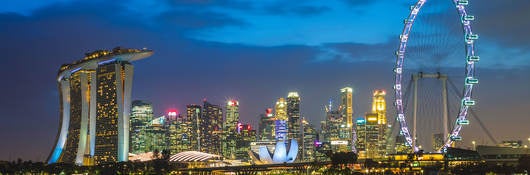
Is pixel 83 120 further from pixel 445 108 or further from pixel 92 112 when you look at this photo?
pixel 445 108

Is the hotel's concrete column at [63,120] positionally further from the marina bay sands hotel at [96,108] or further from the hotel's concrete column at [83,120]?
the hotel's concrete column at [83,120]

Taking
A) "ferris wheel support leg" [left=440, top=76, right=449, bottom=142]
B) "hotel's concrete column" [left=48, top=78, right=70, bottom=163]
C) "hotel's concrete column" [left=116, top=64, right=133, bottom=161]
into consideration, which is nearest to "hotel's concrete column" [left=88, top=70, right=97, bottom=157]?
"hotel's concrete column" [left=48, top=78, right=70, bottom=163]

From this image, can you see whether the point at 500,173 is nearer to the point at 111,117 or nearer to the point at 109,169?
the point at 109,169

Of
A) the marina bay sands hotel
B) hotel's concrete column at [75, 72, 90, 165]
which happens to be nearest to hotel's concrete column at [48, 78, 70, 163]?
the marina bay sands hotel

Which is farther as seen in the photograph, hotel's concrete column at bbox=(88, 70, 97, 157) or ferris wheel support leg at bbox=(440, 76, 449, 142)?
hotel's concrete column at bbox=(88, 70, 97, 157)

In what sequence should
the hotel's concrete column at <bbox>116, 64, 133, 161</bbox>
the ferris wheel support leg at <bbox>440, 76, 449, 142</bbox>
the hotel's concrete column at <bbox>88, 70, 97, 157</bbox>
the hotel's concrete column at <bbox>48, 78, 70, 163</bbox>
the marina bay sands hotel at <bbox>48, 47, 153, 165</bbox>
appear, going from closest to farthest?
the ferris wheel support leg at <bbox>440, 76, 449, 142</bbox>
the hotel's concrete column at <bbox>116, 64, 133, 161</bbox>
the marina bay sands hotel at <bbox>48, 47, 153, 165</bbox>
the hotel's concrete column at <bbox>88, 70, 97, 157</bbox>
the hotel's concrete column at <bbox>48, 78, 70, 163</bbox>

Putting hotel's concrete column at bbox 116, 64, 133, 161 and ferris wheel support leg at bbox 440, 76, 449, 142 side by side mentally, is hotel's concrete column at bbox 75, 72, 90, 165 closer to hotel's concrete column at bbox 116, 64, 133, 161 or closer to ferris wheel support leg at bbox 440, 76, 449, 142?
hotel's concrete column at bbox 116, 64, 133, 161

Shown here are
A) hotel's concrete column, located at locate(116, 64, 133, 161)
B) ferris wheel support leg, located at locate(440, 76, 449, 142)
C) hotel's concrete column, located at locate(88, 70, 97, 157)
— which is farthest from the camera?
hotel's concrete column, located at locate(88, 70, 97, 157)

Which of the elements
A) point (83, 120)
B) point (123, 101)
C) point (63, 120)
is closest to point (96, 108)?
point (83, 120)
